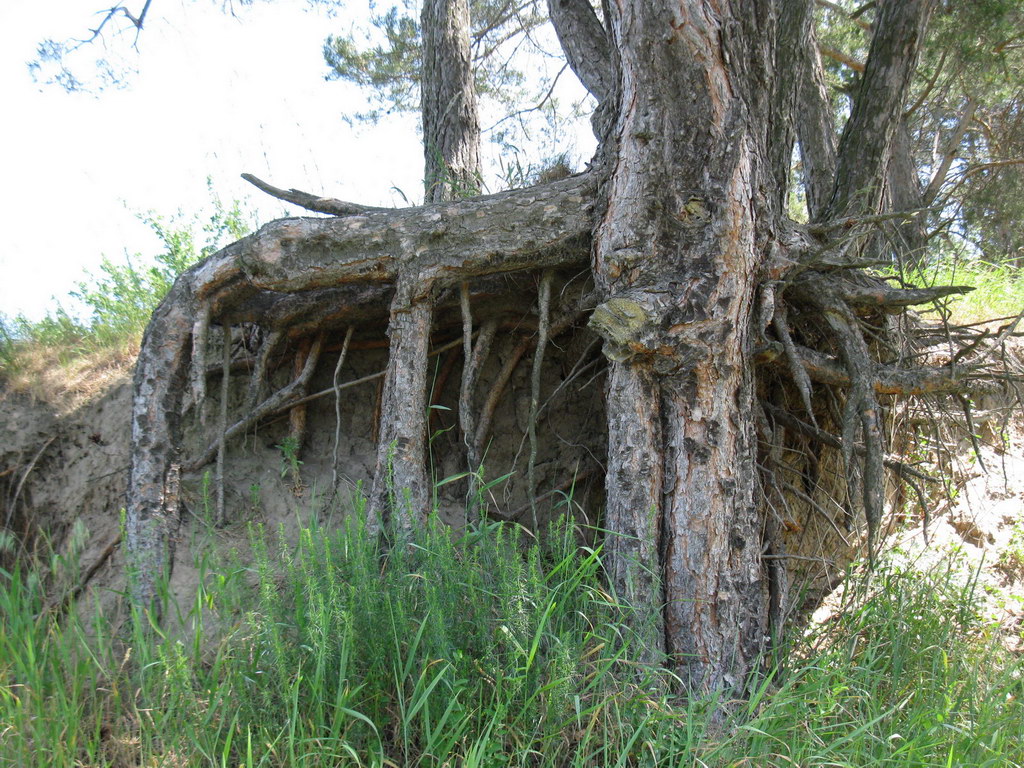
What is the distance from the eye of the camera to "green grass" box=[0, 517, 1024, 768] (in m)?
2.51

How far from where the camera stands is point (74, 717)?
2654 mm

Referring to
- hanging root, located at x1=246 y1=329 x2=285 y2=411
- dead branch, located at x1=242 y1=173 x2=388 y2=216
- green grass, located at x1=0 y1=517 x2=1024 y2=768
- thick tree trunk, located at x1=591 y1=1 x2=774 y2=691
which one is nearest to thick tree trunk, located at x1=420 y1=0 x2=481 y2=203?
dead branch, located at x1=242 y1=173 x2=388 y2=216

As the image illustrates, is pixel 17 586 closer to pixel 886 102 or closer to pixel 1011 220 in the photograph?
pixel 886 102

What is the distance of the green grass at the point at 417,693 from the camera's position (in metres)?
2.51

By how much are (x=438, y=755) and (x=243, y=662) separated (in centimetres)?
73

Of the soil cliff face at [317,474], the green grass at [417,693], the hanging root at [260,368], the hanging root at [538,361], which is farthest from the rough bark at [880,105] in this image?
the hanging root at [260,368]

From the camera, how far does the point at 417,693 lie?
2.54 meters

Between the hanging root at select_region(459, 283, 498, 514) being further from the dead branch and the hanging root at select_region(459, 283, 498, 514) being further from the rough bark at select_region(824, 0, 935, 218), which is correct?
the rough bark at select_region(824, 0, 935, 218)

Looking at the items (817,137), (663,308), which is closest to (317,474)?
(663,308)

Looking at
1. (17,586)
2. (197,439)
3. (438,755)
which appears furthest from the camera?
(197,439)

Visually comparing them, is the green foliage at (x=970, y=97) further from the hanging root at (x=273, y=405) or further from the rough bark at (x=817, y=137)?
the hanging root at (x=273, y=405)

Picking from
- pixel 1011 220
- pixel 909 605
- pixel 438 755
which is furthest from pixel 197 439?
pixel 1011 220

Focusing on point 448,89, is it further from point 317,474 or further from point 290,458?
point 290,458

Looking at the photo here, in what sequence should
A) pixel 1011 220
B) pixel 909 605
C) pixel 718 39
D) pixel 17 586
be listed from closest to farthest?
pixel 17 586 → pixel 718 39 → pixel 909 605 → pixel 1011 220
